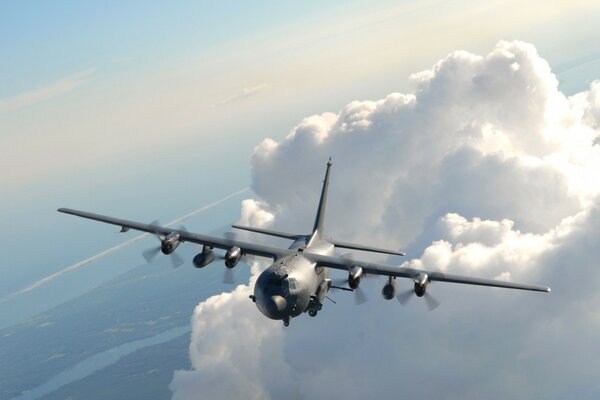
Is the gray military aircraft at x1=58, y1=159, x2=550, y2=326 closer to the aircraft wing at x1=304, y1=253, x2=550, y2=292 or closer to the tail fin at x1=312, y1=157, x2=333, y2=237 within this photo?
the aircraft wing at x1=304, y1=253, x2=550, y2=292

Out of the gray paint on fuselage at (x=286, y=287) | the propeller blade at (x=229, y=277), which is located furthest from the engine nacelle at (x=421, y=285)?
the propeller blade at (x=229, y=277)

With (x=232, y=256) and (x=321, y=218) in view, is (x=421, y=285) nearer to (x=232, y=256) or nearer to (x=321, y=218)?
(x=232, y=256)

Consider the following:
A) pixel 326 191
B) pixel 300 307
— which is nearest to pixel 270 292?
pixel 300 307

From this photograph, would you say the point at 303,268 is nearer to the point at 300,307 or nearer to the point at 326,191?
the point at 300,307

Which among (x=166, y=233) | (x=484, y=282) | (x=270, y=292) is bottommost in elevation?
(x=484, y=282)

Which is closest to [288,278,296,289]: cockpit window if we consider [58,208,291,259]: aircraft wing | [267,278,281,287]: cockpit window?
[267,278,281,287]: cockpit window

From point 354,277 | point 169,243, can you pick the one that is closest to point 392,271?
point 354,277
